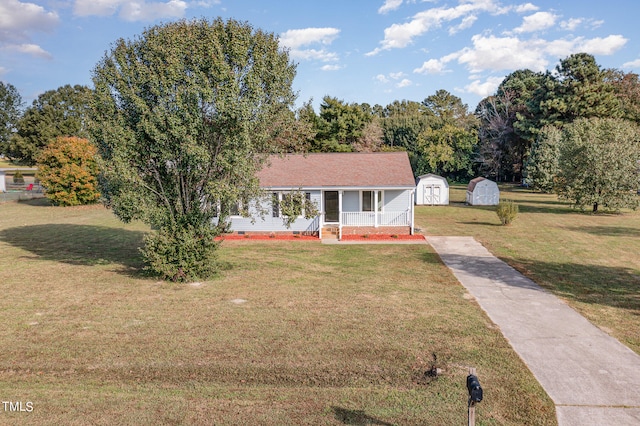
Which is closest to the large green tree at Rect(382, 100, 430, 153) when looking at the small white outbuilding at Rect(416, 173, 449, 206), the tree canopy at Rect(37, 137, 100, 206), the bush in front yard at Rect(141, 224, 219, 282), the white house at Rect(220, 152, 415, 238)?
the small white outbuilding at Rect(416, 173, 449, 206)

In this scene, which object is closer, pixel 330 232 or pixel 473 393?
pixel 473 393

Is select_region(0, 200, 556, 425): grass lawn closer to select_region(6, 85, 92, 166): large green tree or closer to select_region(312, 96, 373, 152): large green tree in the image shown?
select_region(312, 96, 373, 152): large green tree

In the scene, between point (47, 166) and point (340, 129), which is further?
point (340, 129)

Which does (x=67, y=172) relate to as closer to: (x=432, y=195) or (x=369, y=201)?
(x=369, y=201)

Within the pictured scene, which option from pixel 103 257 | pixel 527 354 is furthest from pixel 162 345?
pixel 103 257

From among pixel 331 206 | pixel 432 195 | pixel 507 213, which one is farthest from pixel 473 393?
pixel 432 195

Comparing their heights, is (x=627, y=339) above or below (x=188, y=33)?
below

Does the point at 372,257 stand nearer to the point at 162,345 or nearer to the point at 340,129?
the point at 162,345
